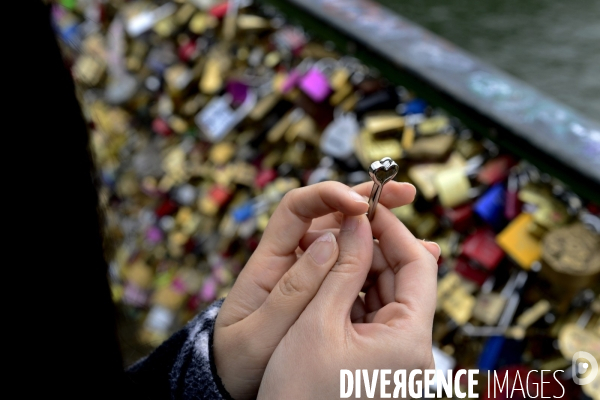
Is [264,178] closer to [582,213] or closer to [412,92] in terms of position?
[412,92]

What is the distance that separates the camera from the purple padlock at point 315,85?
1.46 m

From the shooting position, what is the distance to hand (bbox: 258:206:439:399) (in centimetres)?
55

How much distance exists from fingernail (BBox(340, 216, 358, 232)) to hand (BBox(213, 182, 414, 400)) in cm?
2

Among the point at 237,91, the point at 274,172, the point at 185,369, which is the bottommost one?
the point at 274,172

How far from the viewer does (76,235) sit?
538 mm

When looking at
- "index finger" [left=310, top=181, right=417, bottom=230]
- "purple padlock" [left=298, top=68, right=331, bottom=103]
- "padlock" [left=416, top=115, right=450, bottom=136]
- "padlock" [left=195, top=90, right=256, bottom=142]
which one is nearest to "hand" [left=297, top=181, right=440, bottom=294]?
"index finger" [left=310, top=181, right=417, bottom=230]

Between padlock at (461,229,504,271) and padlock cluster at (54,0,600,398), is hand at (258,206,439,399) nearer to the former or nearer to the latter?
padlock cluster at (54,0,600,398)

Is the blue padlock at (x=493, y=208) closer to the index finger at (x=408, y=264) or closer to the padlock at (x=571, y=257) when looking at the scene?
the padlock at (x=571, y=257)

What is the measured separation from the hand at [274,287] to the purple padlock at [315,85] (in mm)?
872

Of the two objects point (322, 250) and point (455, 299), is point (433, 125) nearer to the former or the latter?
point (455, 299)

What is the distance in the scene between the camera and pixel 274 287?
61 centimetres

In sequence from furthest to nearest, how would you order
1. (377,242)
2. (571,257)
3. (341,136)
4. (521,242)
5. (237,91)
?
(237,91)
(341,136)
(521,242)
(571,257)
(377,242)

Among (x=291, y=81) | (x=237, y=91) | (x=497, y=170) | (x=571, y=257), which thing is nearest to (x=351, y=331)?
(x=571, y=257)

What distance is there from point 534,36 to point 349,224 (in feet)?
5.47
